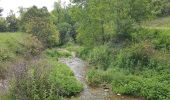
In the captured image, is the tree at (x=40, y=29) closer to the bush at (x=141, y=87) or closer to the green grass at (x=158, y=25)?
the green grass at (x=158, y=25)

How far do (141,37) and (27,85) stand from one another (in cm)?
1603

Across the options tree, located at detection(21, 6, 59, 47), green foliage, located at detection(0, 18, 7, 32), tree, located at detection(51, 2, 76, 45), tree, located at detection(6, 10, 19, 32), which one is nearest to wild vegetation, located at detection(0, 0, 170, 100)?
tree, located at detection(21, 6, 59, 47)

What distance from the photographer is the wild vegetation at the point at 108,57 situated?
584 inches

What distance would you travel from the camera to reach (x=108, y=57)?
29328 millimetres

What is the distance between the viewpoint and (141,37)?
90.9ft

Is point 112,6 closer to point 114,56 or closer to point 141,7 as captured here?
point 141,7

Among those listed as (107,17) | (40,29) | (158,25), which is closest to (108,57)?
(107,17)

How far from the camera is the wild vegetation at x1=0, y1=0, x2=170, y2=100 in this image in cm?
1484

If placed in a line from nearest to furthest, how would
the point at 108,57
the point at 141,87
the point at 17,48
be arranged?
1. the point at 141,87
2. the point at 108,57
3. the point at 17,48

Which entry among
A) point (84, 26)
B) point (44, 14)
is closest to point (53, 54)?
point (84, 26)

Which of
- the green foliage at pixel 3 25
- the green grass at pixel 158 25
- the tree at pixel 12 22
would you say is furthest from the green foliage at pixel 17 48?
the tree at pixel 12 22

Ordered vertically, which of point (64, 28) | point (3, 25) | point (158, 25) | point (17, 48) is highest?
point (3, 25)

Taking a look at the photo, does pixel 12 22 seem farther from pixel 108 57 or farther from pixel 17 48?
pixel 108 57

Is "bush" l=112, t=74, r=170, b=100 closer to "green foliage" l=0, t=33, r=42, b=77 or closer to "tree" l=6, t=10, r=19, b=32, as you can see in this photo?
"green foliage" l=0, t=33, r=42, b=77
